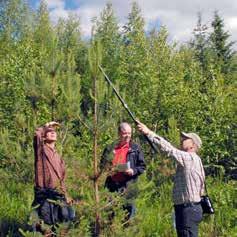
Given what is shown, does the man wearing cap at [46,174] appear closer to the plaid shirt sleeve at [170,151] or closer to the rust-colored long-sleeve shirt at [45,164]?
the rust-colored long-sleeve shirt at [45,164]

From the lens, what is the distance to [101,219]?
17.8 feet


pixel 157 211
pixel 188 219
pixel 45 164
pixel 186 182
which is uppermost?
pixel 45 164

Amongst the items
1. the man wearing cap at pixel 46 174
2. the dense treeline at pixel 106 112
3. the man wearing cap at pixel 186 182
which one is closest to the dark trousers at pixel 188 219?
the man wearing cap at pixel 186 182

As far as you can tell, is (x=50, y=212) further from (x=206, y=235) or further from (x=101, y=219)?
(x=206, y=235)

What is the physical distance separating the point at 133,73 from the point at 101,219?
12.5 metres

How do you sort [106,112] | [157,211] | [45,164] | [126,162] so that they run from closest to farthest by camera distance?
1. [106,112]
2. [45,164]
3. [126,162]
4. [157,211]

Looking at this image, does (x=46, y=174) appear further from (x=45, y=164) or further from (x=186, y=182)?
(x=186, y=182)

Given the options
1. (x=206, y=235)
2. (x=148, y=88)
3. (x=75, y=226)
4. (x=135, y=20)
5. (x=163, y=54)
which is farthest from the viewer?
(x=135, y=20)

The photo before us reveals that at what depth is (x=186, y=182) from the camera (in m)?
5.77

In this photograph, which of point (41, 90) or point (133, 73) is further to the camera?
point (133, 73)

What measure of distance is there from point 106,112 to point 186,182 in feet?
3.72

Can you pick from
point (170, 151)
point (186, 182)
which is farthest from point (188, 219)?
point (170, 151)

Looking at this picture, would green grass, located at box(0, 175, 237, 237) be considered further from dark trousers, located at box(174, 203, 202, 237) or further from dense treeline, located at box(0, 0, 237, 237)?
dark trousers, located at box(174, 203, 202, 237)

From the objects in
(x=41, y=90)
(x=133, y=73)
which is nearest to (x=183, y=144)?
(x=41, y=90)
